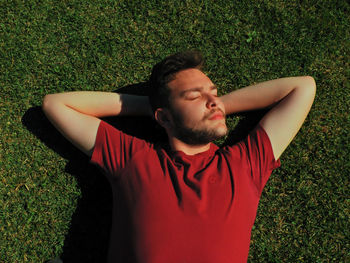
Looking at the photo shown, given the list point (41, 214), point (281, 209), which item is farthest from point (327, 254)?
point (41, 214)

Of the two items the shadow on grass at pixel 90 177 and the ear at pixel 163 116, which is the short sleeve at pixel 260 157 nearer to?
the shadow on grass at pixel 90 177

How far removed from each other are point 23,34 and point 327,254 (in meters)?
5.18

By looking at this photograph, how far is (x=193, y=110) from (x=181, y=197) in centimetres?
94

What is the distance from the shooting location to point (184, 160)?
137 inches

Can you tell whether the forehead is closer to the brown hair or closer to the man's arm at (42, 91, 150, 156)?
the brown hair

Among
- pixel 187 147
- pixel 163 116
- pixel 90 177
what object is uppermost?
pixel 163 116

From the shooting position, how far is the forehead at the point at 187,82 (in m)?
3.49

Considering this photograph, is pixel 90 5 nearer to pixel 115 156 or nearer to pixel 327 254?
pixel 115 156

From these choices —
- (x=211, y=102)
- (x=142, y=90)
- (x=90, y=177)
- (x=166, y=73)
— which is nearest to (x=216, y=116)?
(x=211, y=102)

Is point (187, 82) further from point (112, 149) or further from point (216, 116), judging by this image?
point (112, 149)

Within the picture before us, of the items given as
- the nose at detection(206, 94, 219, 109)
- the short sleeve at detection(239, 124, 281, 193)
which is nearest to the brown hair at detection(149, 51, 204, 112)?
the nose at detection(206, 94, 219, 109)

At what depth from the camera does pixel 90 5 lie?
15.1 feet

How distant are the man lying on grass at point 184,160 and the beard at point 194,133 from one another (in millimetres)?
11

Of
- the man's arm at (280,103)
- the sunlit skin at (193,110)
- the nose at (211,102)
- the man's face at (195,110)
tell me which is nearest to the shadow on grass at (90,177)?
Answer: the man's arm at (280,103)
